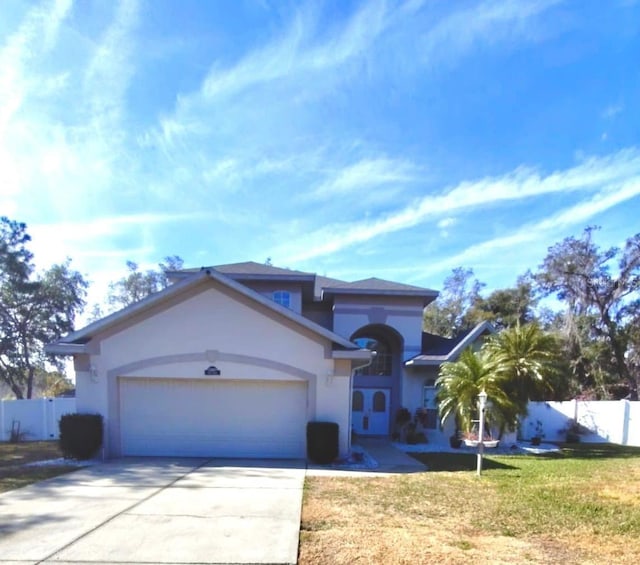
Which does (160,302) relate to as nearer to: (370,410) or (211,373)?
A: (211,373)

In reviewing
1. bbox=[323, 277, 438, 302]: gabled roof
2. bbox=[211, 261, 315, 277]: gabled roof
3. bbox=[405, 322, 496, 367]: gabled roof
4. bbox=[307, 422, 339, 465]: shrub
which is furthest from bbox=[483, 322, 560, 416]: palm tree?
bbox=[211, 261, 315, 277]: gabled roof

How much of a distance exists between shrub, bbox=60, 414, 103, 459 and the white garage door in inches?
30.1

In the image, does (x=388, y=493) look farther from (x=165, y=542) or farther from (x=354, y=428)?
(x=354, y=428)

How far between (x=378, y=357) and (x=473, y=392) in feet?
17.6

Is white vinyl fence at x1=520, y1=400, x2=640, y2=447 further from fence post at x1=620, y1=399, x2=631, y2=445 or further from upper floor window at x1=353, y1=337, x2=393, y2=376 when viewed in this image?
upper floor window at x1=353, y1=337, x2=393, y2=376

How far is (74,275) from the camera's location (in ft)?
98.8

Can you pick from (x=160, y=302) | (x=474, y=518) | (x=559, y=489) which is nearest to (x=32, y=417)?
(x=160, y=302)

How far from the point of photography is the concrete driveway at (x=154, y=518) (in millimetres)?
4965

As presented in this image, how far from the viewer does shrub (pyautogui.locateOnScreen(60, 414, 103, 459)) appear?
36.3 ft

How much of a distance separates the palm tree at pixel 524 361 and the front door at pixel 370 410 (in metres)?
4.75

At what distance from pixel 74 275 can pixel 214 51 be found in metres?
25.0

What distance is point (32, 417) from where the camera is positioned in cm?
1675

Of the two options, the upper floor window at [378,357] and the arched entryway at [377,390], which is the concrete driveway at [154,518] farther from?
the upper floor window at [378,357]

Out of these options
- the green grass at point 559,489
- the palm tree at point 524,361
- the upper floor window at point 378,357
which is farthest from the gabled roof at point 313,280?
the green grass at point 559,489
